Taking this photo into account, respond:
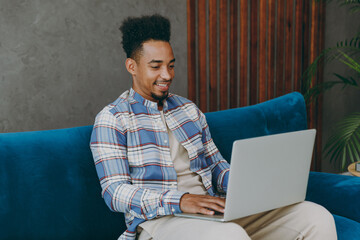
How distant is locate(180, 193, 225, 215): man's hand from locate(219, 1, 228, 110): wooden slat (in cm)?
124

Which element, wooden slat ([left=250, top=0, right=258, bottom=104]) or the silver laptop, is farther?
wooden slat ([left=250, top=0, right=258, bottom=104])

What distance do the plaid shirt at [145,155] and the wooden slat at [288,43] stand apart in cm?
126

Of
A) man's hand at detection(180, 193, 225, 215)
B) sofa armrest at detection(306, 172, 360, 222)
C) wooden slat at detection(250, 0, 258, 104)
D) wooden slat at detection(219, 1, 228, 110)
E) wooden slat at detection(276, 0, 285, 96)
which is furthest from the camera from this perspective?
wooden slat at detection(276, 0, 285, 96)

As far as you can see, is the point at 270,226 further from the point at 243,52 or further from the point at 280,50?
the point at 280,50

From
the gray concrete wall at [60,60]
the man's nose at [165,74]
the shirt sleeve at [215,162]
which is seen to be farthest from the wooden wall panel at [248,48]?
the man's nose at [165,74]

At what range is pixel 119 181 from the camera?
1.22m

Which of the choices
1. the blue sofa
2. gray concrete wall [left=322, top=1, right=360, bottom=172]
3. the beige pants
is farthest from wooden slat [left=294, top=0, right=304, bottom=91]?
the beige pants

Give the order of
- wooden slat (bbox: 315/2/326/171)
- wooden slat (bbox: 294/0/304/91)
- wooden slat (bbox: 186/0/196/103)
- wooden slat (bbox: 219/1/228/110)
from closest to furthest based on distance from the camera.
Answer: wooden slat (bbox: 186/0/196/103) < wooden slat (bbox: 219/1/228/110) < wooden slat (bbox: 294/0/304/91) < wooden slat (bbox: 315/2/326/171)

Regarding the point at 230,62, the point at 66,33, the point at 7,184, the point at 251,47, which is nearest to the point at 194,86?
the point at 230,62

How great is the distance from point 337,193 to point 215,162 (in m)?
0.52

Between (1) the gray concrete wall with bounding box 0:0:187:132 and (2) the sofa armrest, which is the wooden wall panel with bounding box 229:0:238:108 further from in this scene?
Answer: (2) the sofa armrest

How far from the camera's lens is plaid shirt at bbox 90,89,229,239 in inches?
47.0

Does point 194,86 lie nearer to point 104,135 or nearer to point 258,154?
point 104,135

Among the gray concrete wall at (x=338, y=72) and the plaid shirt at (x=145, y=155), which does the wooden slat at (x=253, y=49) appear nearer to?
the gray concrete wall at (x=338, y=72)
